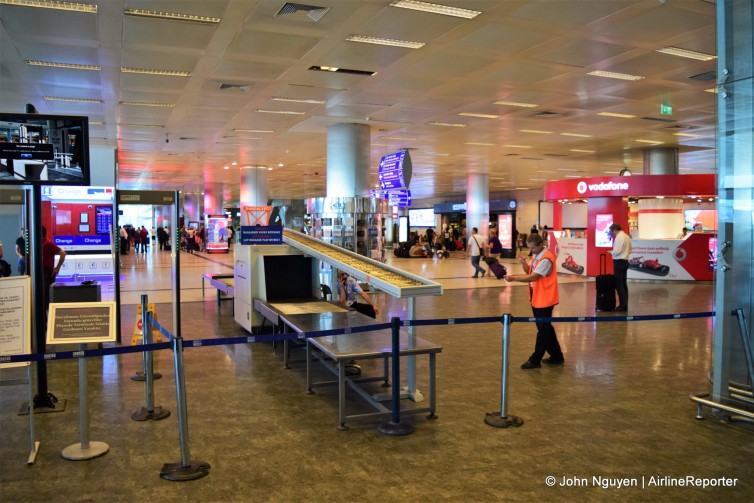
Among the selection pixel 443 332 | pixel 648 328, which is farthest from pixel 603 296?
pixel 443 332

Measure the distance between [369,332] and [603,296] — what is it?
6.97 meters

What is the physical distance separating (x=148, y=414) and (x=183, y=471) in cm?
135

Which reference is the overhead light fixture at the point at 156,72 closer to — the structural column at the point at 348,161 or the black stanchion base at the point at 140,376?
the black stanchion base at the point at 140,376

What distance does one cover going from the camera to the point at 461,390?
241 inches

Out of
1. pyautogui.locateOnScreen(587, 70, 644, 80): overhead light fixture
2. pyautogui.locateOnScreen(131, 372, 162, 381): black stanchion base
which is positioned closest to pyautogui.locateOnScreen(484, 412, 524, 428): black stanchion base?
pyautogui.locateOnScreen(131, 372, 162, 381): black stanchion base

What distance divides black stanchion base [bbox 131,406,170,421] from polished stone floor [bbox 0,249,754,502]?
0.27ft

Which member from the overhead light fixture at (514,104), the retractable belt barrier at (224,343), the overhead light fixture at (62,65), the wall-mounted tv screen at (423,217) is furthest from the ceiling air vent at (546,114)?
the wall-mounted tv screen at (423,217)

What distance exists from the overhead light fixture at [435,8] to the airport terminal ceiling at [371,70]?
39 mm

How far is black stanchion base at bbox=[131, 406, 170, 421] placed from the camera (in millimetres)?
5215

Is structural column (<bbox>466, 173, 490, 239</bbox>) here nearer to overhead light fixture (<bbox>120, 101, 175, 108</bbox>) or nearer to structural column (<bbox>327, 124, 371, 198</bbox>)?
structural column (<bbox>327, 124, 371, 198</bbox>)

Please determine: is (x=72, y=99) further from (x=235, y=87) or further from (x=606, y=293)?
(x=606, y=293)

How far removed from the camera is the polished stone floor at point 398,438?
3857 millimetres

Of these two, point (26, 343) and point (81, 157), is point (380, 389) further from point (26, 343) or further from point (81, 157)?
point (81, 157)

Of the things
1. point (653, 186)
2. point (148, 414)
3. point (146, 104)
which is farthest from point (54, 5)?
point (653, 186)
